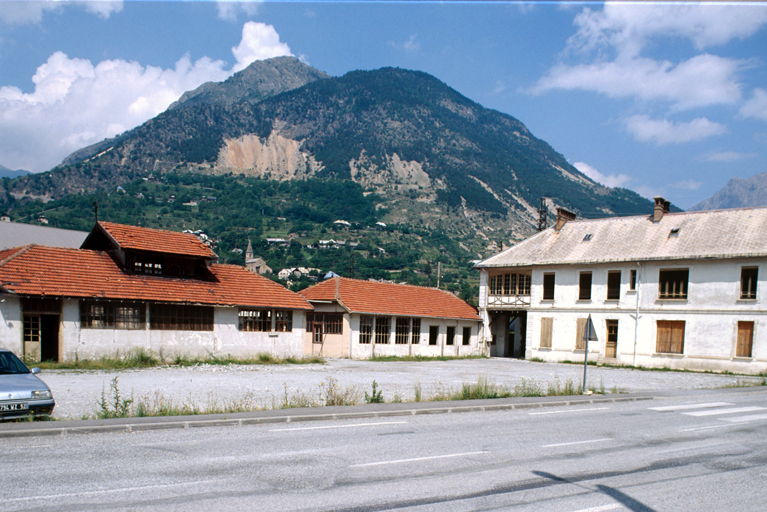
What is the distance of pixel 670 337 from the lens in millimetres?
33688

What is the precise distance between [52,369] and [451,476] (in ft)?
66.1

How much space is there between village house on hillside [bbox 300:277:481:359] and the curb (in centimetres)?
A: 2009

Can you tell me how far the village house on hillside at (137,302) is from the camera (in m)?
23.3

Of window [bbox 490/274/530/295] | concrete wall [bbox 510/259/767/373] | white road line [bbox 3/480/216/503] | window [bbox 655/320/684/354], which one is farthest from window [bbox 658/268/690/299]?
white road line [bbox 3/480/216/503]

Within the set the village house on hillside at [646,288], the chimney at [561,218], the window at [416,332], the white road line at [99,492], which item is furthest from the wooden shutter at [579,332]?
the white road line at [99,492]

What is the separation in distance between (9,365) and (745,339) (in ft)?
110

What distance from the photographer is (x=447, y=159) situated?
169 m

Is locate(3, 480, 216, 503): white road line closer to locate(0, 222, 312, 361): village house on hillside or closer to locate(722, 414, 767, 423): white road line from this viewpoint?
locate(722, 414, 767, 423): white road line

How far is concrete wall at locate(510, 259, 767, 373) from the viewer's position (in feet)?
102

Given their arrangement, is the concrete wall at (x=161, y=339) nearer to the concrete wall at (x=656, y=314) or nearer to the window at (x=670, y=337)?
the concrete wall at (x=656, y=314)

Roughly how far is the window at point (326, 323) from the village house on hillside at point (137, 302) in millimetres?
2503

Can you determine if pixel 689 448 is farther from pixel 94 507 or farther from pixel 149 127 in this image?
pixel 149 127

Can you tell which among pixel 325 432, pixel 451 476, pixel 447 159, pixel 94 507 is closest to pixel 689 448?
pixel 451 476

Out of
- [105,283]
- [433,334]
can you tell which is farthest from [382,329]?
[105,283]
